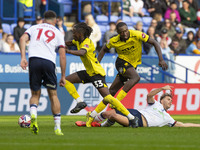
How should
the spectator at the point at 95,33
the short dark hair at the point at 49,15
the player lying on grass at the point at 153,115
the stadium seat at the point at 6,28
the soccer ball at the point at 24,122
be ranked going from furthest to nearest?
the stadium seat at the point at 6,28, the spectator at the point at 95,33, the soccer ball at the point at 24,122, the player lying on grass at the point at 153,115, the short dark hair at the point at 49,15

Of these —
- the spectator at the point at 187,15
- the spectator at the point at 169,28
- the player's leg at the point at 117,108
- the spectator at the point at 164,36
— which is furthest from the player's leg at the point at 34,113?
the spectator at the point at 187,15

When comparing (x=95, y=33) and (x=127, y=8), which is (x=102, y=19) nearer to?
(x=127, y=8)

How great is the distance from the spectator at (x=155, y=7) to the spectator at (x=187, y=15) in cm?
87

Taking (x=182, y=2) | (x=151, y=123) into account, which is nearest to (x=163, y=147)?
(x=151, y=123)

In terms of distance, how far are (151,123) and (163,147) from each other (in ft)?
12.4

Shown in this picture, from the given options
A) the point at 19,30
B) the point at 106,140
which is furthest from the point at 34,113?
the point at 19,30

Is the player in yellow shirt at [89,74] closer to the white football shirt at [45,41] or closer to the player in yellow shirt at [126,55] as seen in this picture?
the player in yellow shirt at [126,55]

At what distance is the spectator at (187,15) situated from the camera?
1049 inches

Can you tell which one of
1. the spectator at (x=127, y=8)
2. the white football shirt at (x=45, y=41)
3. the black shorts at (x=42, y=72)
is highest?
the white football shirt at (x=45, y=41)

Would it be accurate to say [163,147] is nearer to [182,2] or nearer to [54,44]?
[54,44]

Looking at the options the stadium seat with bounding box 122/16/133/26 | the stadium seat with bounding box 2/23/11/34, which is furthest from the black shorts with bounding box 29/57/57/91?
the stadium seat with bounding box 122/16/133/26

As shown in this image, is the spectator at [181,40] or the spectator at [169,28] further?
the spectator at [169,28]

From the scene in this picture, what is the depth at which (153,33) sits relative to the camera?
2314 cm

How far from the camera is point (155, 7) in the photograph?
26219 millimetres
